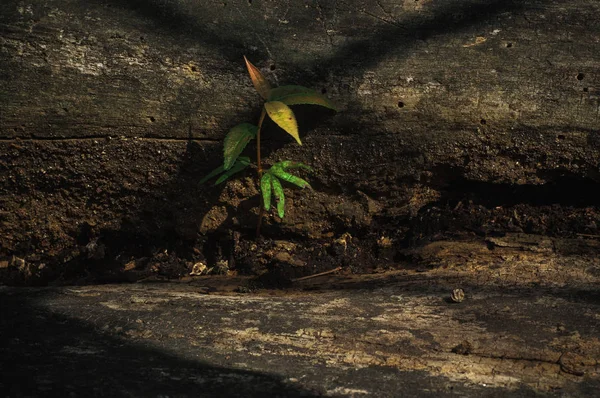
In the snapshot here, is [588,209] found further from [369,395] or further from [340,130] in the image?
[369,395]

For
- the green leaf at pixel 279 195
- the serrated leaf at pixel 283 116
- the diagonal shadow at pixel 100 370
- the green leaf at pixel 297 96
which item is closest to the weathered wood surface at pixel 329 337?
the diagonal shadow at pixel 100 370

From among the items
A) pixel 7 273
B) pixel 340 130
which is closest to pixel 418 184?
pixel 340 130

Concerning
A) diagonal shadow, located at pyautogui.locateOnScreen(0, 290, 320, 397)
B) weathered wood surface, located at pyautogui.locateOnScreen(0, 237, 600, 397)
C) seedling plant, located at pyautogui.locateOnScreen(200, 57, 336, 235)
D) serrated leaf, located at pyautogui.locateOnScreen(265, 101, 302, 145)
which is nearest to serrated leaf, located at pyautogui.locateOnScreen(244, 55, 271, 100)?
seedling plant, located at pyautogui.locateOnScreen(200, 57, 336, 235)

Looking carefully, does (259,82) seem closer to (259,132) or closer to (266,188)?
(259,132)

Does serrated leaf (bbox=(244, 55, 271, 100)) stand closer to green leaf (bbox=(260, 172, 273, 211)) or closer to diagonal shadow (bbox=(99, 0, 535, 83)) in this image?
diagonal shadow (bbox=(99, 0, 535, 83))

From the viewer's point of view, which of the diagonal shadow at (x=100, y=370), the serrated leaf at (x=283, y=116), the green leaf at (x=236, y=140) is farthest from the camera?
the green leaf at (x=236, y=140)

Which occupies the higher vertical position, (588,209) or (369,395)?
(588,209)

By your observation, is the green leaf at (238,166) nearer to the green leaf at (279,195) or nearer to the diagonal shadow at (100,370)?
the green leaf at (279,195)
